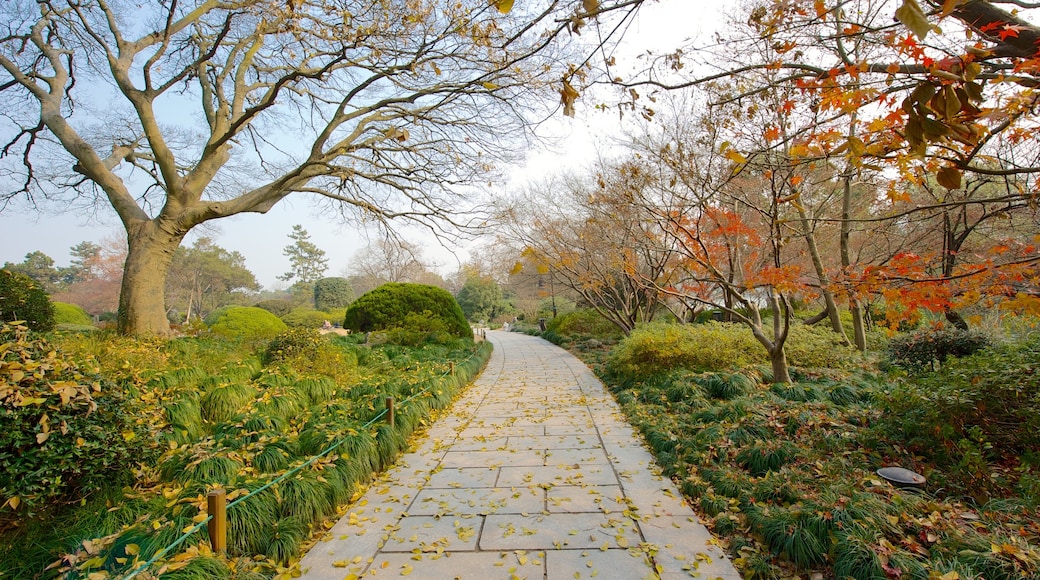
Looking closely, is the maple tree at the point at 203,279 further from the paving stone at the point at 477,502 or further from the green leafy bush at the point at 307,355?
the paving stone at the point at 477,502

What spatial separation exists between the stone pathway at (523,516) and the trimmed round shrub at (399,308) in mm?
7816

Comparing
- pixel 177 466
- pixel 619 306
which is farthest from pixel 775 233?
pixel 619 306

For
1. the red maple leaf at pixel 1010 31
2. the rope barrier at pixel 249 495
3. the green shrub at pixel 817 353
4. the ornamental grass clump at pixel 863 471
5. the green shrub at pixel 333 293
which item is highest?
the green shrub at pixel 333 293

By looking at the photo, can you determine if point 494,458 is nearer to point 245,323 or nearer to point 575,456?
point 575,456

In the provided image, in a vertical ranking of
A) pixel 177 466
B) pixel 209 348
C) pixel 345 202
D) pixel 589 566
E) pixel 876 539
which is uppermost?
pixel 345 202

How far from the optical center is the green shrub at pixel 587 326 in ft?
52.6

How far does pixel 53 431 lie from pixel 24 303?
5986 millimetres

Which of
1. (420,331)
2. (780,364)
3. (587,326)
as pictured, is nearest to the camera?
(780,364)

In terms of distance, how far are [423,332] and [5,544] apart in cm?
936

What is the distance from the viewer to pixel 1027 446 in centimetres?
A: 313

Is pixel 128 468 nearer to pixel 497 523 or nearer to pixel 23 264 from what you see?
pixel 497 523

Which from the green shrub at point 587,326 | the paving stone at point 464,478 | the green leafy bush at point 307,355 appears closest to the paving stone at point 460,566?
the paving stone at point 464,478

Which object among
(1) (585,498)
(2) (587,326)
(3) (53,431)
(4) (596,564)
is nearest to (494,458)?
(1) (585,498)

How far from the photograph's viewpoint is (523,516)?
3.08 meters
